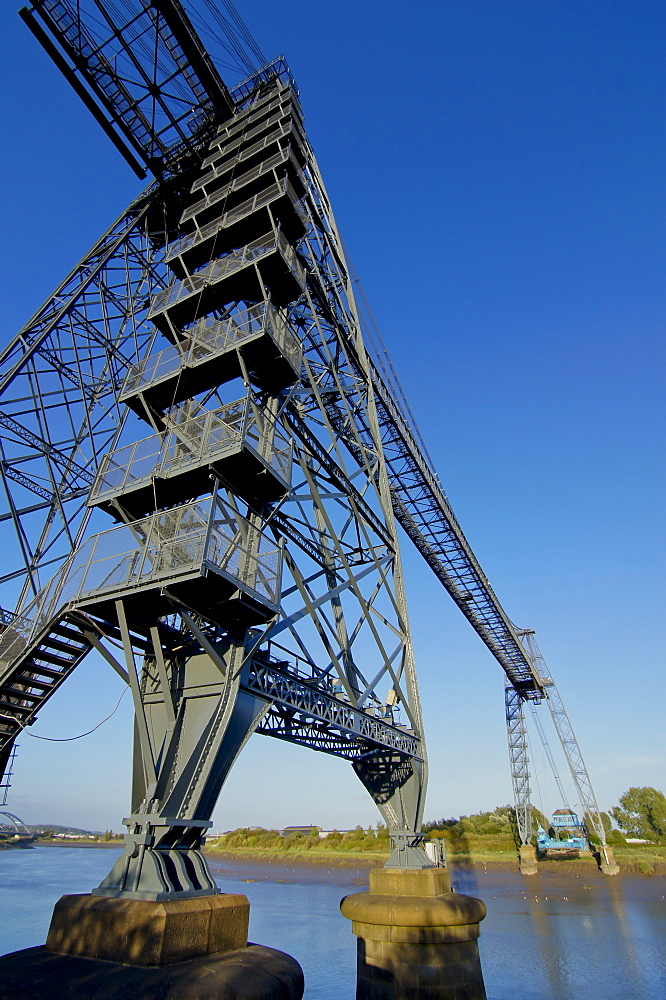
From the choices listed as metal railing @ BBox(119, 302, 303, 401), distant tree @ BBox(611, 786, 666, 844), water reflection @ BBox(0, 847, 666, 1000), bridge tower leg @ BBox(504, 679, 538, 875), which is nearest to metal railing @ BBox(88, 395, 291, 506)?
metal railing @ BBox(119, 302, 303, 401)

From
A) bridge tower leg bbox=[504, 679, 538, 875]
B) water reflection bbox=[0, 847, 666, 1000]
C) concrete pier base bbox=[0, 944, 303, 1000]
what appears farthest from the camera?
bridge tower leg bbox=[504, 679, 538, 875]

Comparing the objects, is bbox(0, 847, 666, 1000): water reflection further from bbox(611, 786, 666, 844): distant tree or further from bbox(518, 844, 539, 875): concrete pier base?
bbox(611, 786, 666, 844): distant tree

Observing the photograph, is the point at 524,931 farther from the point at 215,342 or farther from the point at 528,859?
the point at 215,342

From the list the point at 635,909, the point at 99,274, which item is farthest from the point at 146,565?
the point at 635,909

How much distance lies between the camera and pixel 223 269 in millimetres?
12297

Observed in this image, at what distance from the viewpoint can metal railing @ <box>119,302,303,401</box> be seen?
415 inches

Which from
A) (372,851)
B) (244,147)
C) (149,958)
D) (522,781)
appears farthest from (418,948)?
(372,851)

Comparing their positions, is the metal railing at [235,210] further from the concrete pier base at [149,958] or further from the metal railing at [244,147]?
the concrete pier base at [149,958]

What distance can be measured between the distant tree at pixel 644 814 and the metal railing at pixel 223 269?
7072 centimetres

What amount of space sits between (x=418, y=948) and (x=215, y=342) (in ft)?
39.5

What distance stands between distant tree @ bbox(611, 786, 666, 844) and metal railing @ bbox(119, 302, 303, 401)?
2761 inches

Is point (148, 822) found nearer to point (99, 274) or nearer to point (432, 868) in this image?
point (432, 868)

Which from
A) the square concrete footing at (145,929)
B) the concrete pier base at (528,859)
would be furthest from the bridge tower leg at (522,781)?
the square concrete footing at (145,929)

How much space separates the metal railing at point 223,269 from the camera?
12.0m
